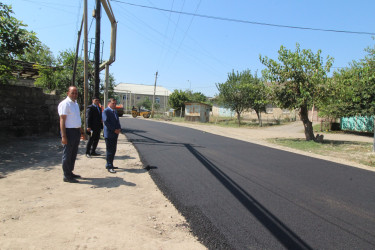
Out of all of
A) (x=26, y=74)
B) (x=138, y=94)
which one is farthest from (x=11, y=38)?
(x=138, y=94)

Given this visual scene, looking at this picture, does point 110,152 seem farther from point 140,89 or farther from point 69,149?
point 140,89

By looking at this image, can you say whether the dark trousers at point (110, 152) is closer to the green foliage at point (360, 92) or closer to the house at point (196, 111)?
the green foliage at point (360, 92)

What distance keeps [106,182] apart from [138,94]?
198 ft

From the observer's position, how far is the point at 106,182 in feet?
16.4

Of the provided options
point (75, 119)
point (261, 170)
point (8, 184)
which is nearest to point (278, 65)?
point (261, 170)

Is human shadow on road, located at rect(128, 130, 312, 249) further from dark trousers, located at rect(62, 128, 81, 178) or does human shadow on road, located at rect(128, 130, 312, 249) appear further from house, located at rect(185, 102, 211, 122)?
house, located at rect(185, 102, 211, 122)

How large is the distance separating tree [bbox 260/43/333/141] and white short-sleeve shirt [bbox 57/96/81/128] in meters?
11.3

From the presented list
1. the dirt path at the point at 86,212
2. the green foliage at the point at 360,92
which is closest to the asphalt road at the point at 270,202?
the dirt path at the point at 86,212

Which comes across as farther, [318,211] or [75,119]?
[75,119]

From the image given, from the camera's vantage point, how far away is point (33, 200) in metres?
3.90

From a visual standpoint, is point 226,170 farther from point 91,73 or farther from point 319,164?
point 91,73

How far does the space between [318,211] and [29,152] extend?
7.36 m

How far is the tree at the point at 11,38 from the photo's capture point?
26.8 ft

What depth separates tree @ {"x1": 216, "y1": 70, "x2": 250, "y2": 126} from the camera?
29484 millimetres
